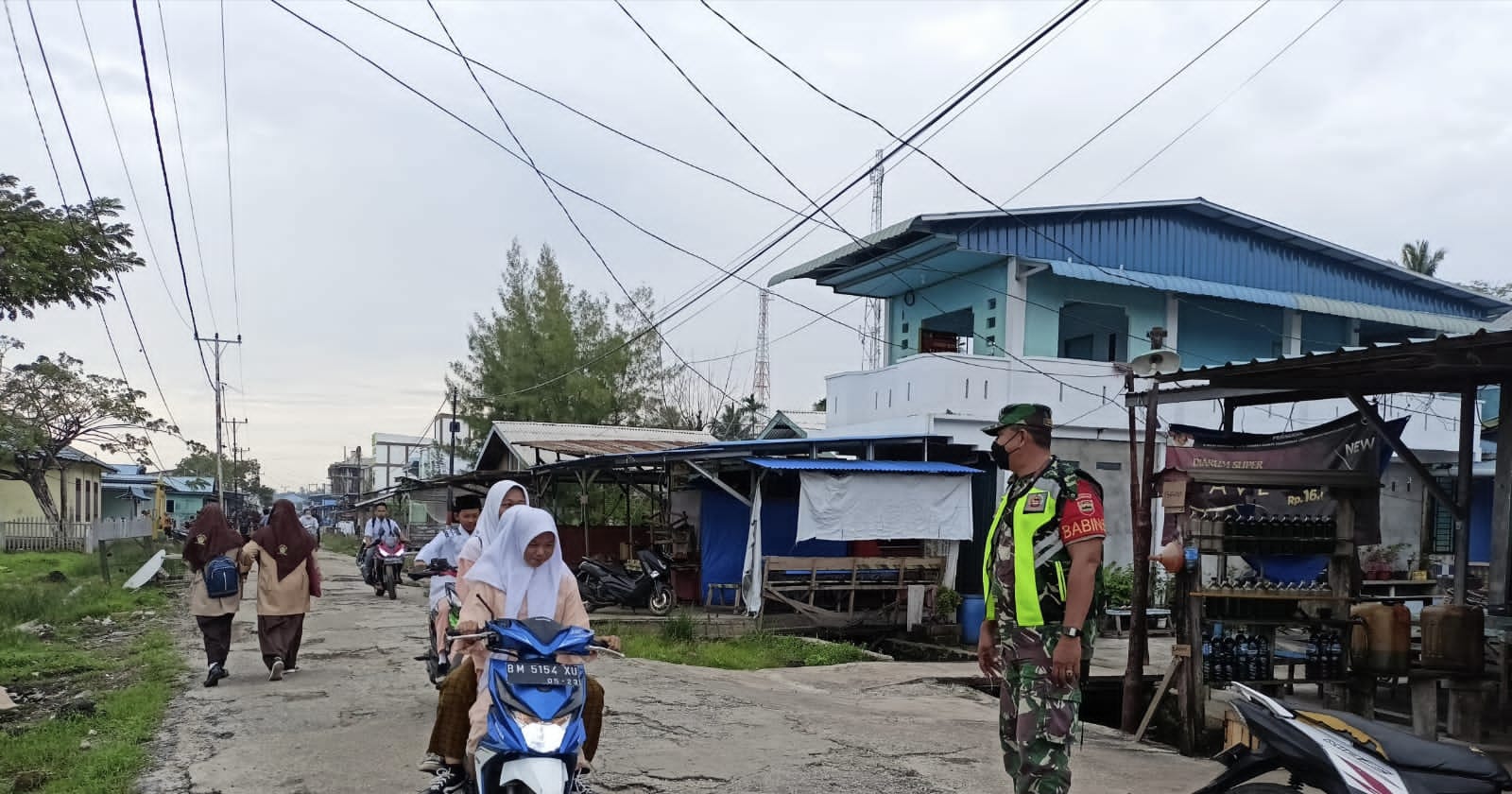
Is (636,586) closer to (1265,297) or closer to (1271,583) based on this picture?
(1271,583)

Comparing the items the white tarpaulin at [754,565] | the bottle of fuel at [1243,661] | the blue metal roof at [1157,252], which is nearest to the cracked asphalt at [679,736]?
the bottle of fuel at [1243,661]

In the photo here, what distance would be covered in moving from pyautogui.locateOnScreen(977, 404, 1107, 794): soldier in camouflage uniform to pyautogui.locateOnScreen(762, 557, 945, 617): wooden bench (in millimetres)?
9198

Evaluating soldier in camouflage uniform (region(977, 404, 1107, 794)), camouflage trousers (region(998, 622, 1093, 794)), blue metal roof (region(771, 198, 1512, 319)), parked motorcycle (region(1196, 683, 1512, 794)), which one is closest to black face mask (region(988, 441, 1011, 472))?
soldier in camouflage uniform (region(977, 404, 1107, 794))

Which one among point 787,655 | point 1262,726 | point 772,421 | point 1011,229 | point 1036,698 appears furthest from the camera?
point 772,421

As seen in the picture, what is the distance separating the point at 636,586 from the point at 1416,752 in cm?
1194

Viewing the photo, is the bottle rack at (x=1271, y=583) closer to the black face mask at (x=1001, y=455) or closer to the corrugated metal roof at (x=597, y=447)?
the black face mask at (x=1001, y=455)

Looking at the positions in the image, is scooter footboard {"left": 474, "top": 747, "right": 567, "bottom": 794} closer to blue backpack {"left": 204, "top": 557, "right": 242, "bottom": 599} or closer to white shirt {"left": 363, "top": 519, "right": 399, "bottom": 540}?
blue backpack {"left": 204, "top": 557, "right": 242, "bottom": 599}

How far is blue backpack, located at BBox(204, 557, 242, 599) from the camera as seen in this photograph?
850 cm

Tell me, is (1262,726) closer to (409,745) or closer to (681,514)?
(409,745)

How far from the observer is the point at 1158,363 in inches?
296

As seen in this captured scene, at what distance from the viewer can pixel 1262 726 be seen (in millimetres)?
3584

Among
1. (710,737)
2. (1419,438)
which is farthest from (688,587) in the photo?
(1419,438)

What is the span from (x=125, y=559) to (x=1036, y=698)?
25854 mm

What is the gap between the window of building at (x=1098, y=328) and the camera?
17453 millimetres
